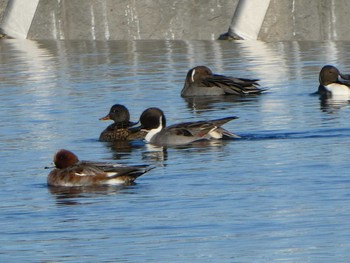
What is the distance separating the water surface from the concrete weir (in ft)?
14.5

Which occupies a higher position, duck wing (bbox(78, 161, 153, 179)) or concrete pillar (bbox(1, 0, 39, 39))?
concrete pillar (bbox(1, 0, 39, 39))

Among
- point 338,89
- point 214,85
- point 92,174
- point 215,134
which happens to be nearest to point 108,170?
point 92,174

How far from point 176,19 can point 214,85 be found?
11.0 meters

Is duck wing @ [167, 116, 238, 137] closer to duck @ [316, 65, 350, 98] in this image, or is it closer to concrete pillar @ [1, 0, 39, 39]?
duck @ [316, 65, 350, 98]

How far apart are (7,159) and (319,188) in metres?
4.85

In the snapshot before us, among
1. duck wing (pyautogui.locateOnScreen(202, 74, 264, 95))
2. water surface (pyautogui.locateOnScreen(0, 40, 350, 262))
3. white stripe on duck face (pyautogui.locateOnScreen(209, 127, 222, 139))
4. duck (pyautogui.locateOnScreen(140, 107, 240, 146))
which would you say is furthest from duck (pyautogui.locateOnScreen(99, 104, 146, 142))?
duck wing (pyautogui.locateOnScreen(202, 74, 264, 95))

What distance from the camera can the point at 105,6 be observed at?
3728 cm

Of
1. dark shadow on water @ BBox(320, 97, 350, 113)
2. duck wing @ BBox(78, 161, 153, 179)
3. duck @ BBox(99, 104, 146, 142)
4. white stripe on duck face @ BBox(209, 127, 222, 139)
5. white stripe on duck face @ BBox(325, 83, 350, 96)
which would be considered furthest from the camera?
white stripe on duck face @ BBox(325, 83, 350, 96)

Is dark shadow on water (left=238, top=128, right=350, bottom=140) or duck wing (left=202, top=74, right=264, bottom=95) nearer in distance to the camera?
dark shadow on water (left=238, top=128, right=350, bottom=140)

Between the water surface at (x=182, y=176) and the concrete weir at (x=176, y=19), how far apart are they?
14.5 ft

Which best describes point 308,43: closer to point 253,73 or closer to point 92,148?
point 253,73

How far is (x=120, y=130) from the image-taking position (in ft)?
65.8

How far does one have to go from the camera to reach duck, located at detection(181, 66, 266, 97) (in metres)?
25.2

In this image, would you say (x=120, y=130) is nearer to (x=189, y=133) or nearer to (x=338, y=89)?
(x=189, y=133)
